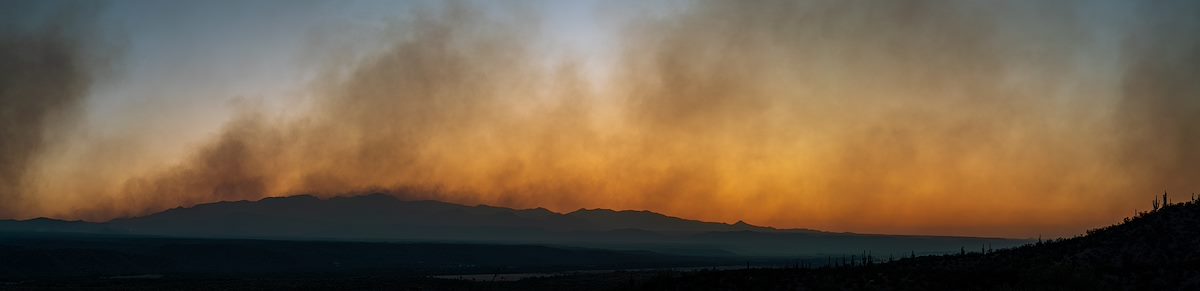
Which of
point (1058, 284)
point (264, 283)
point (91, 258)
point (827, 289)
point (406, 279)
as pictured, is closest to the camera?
point (1058, 284)

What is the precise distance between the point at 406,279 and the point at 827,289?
83.2m

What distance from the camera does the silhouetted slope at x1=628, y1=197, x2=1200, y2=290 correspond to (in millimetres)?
51094

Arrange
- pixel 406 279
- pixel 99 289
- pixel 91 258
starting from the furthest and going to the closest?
pixel 91 258 < pixel 406 279 < pixel 99 289

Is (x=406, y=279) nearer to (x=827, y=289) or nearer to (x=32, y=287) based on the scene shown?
(x=32, y=287)

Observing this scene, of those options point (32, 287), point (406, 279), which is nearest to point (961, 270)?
point (406, 279)

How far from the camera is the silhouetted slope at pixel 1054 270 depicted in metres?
51.1

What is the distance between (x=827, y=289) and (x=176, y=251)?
169102 mm

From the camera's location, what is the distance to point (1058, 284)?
51.0m

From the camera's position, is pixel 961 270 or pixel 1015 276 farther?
pixel 961 270

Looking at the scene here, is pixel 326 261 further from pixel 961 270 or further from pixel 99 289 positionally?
pixel 961 270

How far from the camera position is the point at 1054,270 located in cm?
5178

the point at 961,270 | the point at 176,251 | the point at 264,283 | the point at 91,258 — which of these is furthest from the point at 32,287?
the point at 961,270

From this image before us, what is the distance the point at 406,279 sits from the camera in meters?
126

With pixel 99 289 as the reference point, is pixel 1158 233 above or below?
above
